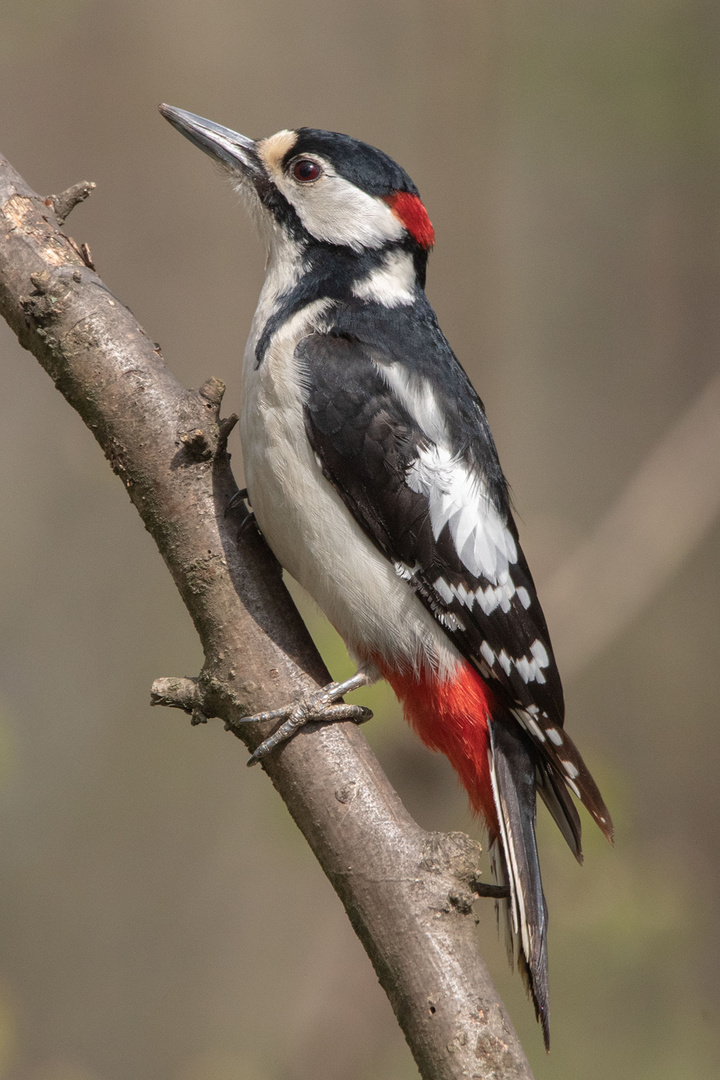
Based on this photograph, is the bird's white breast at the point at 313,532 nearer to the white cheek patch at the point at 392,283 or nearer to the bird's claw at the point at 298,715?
the white cheek patch at the point at 392,283

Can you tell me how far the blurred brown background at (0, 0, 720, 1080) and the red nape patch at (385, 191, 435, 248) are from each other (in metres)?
1.66

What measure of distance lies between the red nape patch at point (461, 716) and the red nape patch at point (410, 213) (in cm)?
124

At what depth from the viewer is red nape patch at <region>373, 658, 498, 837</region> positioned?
8.24 feet

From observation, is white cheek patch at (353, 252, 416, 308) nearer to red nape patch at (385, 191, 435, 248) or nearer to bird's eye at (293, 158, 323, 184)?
red nape patch at (385, 191, 435, 248)

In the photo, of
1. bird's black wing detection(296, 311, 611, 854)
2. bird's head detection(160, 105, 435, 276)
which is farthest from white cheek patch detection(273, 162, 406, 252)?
bird's black wing detection(296, 311, 611, 854)

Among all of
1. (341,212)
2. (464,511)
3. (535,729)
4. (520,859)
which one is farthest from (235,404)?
(520,859)

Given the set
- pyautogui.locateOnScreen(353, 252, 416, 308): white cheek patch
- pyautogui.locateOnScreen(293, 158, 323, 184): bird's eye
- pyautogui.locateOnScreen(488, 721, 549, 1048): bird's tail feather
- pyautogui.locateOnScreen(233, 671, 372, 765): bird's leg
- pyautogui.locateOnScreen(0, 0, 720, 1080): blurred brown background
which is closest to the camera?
pyautogui.locateOnScreen(233, 671, 372, 765): bird's leg

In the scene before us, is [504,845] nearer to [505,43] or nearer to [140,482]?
[140,482]

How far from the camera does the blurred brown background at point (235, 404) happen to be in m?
4.57

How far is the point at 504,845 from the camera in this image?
2.35 metres

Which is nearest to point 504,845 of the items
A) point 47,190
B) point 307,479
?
point 307,479

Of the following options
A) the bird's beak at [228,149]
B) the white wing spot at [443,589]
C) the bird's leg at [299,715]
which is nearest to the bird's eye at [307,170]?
the bird's beak at [228,149]

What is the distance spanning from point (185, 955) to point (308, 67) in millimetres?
4706

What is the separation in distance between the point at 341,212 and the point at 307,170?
0.52 ft
